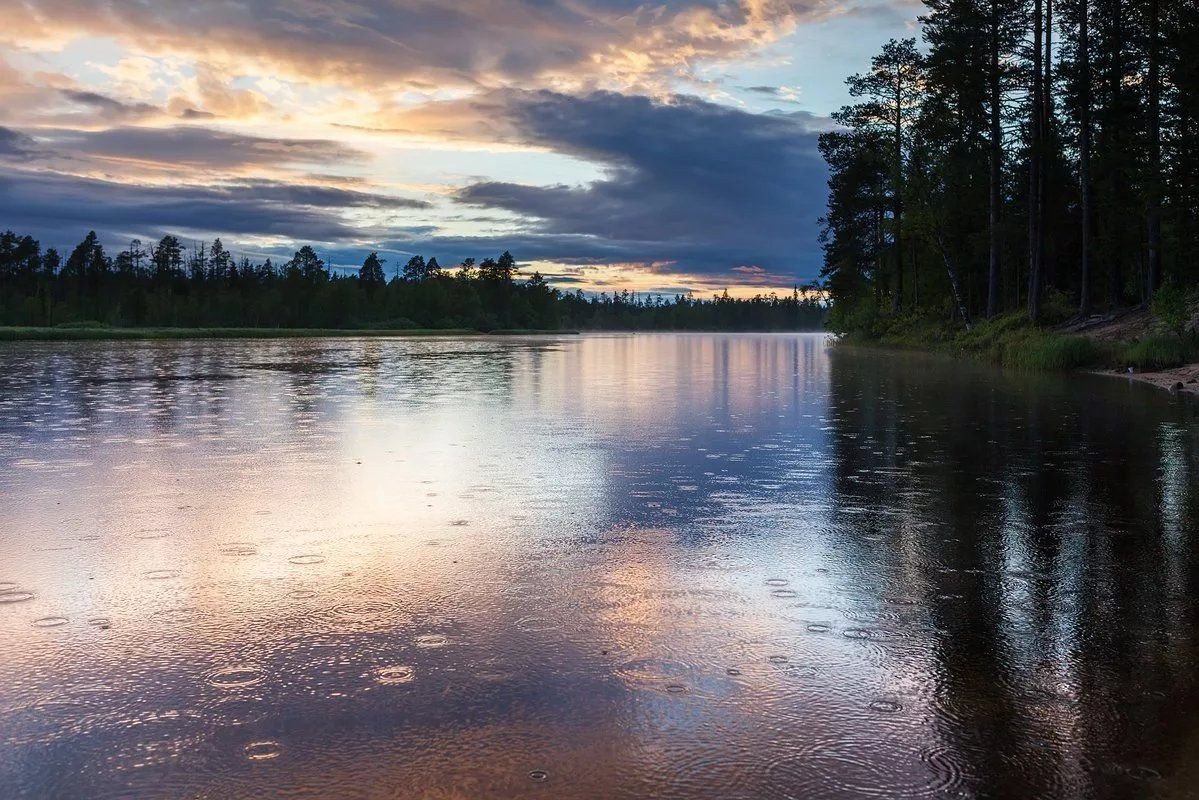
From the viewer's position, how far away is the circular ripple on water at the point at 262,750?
12.1 ft

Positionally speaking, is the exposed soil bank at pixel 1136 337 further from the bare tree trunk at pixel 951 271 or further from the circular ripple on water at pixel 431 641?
the circular ripple on water at pixel 431 641

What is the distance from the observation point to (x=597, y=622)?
17.7ft

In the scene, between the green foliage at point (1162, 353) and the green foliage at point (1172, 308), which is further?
the green foliage at point (1162, 353)

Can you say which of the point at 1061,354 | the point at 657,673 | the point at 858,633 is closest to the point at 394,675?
the point at 657,673

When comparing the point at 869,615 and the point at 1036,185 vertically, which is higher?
the point at 1036,185

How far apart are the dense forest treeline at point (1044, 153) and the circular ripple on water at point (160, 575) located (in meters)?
27.2

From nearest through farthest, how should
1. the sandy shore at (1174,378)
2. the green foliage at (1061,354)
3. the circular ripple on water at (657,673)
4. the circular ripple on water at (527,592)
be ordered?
the circular ripple on water at (657,673)
the circular ripple on water at (527,592)
the sandy shore at (1174,378)
the green foliage at (1061,354)

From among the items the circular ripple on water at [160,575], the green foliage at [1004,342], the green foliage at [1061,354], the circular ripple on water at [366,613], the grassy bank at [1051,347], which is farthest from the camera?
the green foliage at [1004,342]

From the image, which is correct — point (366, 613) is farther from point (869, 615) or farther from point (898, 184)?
point (898, 184)

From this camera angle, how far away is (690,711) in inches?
163

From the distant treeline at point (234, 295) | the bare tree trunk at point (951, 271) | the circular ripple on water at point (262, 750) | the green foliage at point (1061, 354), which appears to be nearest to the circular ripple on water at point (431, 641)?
the circular ripple on water at point (262, 750)

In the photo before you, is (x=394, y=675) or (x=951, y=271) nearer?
(x=394, y=675)

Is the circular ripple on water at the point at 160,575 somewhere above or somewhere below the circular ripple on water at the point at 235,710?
→ above

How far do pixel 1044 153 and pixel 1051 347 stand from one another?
1056cm
